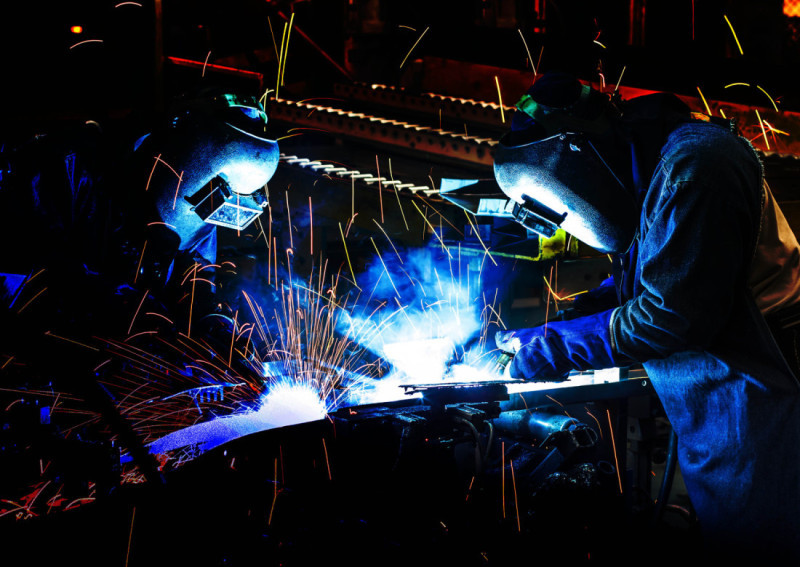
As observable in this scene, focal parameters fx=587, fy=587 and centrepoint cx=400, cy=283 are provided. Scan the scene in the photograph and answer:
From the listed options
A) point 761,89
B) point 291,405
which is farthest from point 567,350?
point 761,89

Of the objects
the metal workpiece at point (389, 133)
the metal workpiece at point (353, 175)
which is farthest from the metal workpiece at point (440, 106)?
the metal workpiece at point (353, 175)

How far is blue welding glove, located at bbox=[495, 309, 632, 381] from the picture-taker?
1923 millimetres

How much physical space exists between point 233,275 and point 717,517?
3228 mm

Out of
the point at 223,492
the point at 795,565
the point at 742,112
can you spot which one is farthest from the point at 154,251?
the point at 742,112

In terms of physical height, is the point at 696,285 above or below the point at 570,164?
below

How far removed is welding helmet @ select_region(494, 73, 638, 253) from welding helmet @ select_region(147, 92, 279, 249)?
4.22 ft

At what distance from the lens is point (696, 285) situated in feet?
5.29

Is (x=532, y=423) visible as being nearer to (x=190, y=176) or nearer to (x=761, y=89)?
(x=190, y=176)

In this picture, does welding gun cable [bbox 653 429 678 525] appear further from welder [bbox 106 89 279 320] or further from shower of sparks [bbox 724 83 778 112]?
shower of sparks [bbox 724 83 778 112]

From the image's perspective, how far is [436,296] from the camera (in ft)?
12.1

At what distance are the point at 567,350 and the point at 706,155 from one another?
2.45 ft

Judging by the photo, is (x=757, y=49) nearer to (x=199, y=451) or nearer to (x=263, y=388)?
(x=263, y=388)

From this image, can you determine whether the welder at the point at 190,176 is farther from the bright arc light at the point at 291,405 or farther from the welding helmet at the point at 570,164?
the welding helmet at the point at 570,164

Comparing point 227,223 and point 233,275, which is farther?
point 233,275
